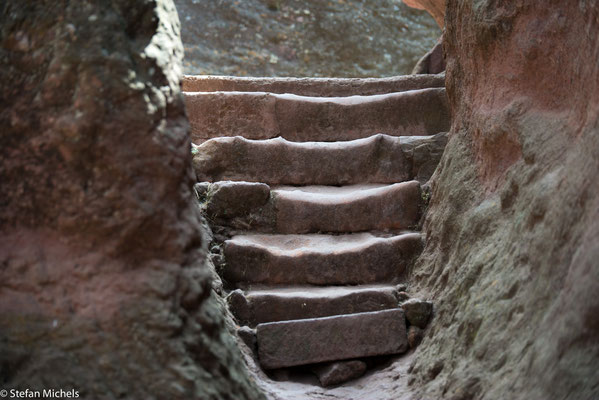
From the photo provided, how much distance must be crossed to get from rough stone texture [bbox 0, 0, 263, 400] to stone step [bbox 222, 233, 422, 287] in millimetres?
944

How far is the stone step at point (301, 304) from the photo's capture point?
2.42 metres

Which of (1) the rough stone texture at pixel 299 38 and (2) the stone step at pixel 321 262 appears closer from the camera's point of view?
(2) the stone step at pixel 321 262

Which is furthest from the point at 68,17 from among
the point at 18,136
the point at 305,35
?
the point at 305,35

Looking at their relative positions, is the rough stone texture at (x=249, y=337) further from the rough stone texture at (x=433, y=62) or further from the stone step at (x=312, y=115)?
the rough stone texture at (x=433, y=62)

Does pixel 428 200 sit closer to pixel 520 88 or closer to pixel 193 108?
pixel 520 88

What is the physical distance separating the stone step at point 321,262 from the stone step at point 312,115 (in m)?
0.82

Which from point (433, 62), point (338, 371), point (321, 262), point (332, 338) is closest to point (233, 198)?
point (321, 262)

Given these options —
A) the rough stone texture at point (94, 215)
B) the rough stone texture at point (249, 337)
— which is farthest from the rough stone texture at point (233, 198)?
the rough stone texture at point (94, 215)

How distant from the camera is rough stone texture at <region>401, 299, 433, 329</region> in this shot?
2.33 metres

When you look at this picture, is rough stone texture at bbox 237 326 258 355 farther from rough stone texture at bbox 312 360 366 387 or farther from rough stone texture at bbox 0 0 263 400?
rough stone texture at bbox 0 0 263 400

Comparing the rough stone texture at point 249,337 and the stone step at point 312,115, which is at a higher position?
the stone step at point 312,115

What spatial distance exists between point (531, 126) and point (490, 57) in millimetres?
441

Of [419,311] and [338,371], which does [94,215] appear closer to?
[338,371]

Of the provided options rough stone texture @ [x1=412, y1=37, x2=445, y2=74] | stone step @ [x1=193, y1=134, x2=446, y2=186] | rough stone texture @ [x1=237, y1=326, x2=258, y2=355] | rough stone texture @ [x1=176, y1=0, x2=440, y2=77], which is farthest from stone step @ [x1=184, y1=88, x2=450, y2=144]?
rough stone texture @ [x1=176, y1=0, x2=440, y2=77]
